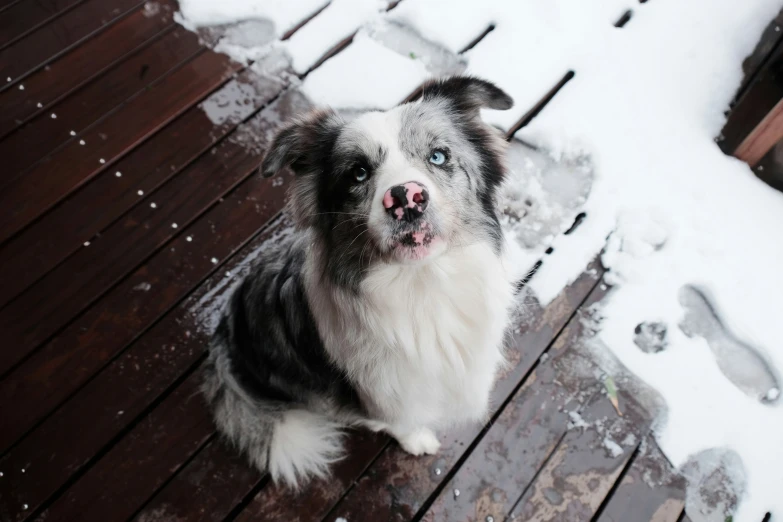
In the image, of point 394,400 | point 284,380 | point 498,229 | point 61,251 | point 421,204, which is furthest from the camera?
point 61,251

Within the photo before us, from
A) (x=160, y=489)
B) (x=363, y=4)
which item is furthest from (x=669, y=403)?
(x=363, y=4)

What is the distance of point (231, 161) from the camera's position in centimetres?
289

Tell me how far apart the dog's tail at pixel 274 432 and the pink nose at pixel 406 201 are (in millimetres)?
1095

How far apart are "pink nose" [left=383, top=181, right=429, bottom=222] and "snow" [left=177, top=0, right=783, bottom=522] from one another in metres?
1.29

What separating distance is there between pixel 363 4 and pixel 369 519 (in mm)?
2957

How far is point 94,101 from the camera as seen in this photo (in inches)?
122

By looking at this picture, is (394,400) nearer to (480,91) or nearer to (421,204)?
(421,204)

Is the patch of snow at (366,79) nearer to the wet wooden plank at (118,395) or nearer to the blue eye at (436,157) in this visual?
the wet wooden plank at (118,395)

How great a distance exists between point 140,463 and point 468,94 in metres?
2.02

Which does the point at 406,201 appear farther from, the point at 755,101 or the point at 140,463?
A: the point at 755,101

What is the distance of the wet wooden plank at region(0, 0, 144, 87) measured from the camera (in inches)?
126

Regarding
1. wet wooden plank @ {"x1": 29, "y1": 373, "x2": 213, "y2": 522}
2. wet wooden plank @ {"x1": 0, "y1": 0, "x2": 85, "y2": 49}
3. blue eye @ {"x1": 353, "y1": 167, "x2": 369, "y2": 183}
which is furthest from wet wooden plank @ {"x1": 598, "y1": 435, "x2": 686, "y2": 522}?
wet wooden plank @ {"x1": 0, "y1": 0, "x2": 85, "y2": 49}

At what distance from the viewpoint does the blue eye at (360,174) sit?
158 centimetres

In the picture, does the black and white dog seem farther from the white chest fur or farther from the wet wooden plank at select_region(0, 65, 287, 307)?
the wet wooden plank at select_region(0, 65, 287, 307)
